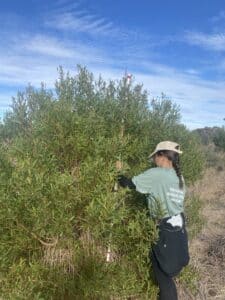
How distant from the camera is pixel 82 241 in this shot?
5.03 meters

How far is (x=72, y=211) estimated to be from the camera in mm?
4789

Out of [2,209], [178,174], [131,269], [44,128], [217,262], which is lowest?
[217,262]

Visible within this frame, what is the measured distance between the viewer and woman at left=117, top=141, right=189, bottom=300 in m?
4.79

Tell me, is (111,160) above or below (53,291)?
above

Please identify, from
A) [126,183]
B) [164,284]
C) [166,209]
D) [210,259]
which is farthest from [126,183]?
[210,259]

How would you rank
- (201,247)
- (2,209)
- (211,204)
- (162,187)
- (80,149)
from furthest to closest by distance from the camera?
1. (211,204)
2. (201,247)
3. (80,149)
4. (162,187)
5. (2,209)

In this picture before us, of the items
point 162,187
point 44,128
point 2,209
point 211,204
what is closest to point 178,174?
point 162,187

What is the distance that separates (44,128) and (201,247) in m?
5.00

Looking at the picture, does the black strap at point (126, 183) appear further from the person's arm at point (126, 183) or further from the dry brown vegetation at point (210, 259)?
the dry brown vegetation at point (210, 259)

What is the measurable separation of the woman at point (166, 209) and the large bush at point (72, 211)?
128 mm

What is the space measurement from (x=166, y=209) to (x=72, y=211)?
981 mm

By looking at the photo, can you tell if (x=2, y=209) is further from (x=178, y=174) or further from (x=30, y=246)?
(x=178, y=174)

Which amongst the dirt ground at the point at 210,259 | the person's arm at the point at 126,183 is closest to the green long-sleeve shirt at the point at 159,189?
the person's arm at the point at 126,183

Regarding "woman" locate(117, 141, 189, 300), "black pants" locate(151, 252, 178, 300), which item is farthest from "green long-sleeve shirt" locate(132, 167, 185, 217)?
"black pants" locate(151, 252, 178, 300)
